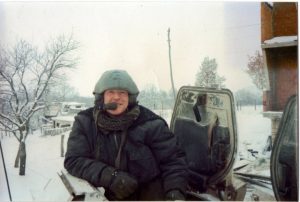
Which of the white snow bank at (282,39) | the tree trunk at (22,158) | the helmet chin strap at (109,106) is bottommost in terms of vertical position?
the tree trunk at (22,158)

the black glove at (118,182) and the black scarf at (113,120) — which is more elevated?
the black scarf at (113,120)

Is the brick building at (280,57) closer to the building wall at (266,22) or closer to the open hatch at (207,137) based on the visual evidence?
the building wall at (266,22)

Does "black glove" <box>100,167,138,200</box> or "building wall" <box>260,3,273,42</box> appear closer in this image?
"black glove" <box>100,167,138,200</box>

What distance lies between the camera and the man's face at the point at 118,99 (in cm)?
191

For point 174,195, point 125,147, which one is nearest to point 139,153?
point 125,147

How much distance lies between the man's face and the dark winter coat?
0.12m

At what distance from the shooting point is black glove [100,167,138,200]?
1.86 m

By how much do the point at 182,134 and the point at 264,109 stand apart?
1.83 feet

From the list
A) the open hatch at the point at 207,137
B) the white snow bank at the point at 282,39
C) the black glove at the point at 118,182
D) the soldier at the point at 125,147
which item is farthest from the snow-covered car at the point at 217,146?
the white snow bank at the point at 282,39

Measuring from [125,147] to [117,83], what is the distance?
1.35 ft

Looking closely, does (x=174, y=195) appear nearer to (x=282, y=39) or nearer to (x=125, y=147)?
(x=125, y=147)

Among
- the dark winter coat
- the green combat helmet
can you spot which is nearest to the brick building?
the dark winter coat

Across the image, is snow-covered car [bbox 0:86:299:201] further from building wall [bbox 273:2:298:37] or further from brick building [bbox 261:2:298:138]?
building wall [bbox 273:2:298:37]

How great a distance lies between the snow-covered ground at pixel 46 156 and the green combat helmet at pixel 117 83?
0.26 m
